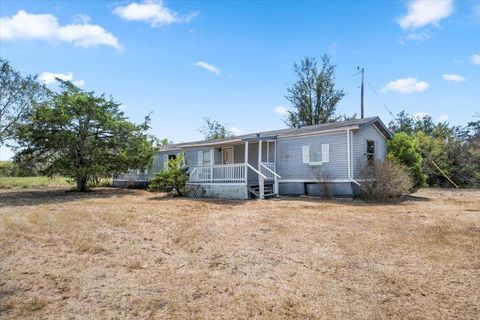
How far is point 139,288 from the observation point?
480 cm

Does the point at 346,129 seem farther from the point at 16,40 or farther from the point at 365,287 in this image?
the point at 16,40

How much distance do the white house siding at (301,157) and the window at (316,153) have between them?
155 millimetres

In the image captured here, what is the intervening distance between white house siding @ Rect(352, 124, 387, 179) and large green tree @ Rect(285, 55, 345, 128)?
20.0m

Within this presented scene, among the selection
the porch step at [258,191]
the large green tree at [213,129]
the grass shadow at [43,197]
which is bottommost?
the grass shadow at [43,197]

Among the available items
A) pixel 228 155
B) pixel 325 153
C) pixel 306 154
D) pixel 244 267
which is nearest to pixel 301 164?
pixel 306 154

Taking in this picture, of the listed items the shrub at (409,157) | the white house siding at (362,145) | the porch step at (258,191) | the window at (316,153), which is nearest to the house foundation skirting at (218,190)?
the porch step at (258,191)

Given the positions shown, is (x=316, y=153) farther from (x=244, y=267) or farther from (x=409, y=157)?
(x=244, y=267)

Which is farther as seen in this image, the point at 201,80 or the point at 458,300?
the point at 201,80

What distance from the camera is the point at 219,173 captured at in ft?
56.5

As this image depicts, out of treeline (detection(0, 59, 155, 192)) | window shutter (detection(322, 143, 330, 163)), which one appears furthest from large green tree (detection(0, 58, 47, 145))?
window shutter (detection(322, 143, 330, 163))

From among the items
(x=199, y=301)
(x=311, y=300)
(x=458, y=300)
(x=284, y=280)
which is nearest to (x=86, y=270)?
(x=199, y=301)

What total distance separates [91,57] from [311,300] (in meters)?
13.2

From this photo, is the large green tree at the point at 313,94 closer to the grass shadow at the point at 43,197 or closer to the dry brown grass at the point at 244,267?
the grass shadow at the point at 43,197

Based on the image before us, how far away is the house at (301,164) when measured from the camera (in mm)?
15102
